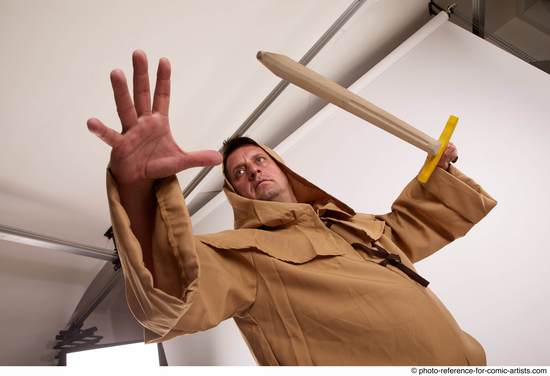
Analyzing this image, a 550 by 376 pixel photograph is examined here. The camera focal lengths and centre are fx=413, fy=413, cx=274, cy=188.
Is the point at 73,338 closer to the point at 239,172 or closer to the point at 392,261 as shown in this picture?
the point at 239,172

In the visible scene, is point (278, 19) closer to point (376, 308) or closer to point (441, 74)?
point (441, 74)

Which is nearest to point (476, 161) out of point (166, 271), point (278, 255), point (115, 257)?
point (278, 255)

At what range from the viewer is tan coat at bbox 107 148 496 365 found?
0.54 meters

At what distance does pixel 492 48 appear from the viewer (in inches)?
56.1

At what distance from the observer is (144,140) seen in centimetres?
54

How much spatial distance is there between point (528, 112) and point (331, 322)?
104 centimetres

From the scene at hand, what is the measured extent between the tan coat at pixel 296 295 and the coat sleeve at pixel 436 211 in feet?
0.53

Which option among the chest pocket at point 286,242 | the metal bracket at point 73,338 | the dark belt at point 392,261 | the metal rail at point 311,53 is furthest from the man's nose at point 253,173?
the metal bracket at point 73,338

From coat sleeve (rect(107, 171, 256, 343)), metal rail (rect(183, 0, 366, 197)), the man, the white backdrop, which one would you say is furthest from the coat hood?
the white backdrop

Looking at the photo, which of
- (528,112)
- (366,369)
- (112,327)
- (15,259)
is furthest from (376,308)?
(112,327)

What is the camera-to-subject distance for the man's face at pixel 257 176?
3.23 feet

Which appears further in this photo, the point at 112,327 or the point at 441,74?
the point at 112,327

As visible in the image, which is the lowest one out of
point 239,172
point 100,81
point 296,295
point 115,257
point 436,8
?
point 296,295

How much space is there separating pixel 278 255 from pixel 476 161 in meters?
0.93
